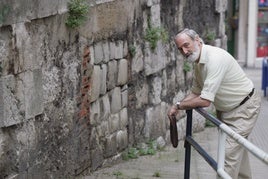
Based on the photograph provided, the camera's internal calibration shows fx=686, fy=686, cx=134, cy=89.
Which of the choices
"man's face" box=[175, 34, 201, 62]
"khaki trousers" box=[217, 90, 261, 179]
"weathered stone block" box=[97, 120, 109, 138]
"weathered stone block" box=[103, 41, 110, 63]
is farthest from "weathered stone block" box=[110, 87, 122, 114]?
"man's face" box=[175, 34, 201, 62]

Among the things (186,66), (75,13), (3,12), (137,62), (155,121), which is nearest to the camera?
(3,12)

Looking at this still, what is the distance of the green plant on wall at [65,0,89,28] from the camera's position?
20.0 ft

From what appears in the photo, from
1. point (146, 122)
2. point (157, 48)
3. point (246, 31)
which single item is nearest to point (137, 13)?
point (157, 48)

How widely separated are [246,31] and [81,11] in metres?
14.4

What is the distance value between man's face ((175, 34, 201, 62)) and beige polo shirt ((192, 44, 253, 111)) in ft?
0.18

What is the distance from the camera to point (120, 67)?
7512mm

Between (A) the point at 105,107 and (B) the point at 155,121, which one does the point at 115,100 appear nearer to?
(A) the point at 105,107

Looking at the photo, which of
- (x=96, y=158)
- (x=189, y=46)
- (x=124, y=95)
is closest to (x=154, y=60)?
(x=124, y=95)

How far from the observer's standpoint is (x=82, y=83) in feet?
21.4

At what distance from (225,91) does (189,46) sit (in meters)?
0.46

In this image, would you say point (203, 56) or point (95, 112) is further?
point (95, 112)

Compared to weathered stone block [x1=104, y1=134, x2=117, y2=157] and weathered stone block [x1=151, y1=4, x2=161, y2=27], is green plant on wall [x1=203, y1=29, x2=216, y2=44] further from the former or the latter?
weathered stone block [x1=104, y1=134, x2=117, y2=157]

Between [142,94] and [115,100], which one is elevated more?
[115,100]

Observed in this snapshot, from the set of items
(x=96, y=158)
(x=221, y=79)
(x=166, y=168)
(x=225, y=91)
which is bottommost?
(x=166, y=168)
